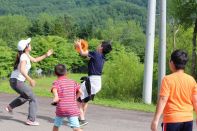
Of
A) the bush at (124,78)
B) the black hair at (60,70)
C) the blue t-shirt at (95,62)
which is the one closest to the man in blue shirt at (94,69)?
the blue t-shirt at (95,62)

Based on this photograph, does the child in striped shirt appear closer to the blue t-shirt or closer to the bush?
the blue t-shirt

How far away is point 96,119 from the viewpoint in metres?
11.0

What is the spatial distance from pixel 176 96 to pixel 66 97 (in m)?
2.42

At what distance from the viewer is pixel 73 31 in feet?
301

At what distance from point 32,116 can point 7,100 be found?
5.23 m

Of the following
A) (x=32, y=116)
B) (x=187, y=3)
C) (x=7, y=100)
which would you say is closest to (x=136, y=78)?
(x=187, y=3)

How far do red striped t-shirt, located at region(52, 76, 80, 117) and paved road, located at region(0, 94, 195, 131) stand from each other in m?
1.75

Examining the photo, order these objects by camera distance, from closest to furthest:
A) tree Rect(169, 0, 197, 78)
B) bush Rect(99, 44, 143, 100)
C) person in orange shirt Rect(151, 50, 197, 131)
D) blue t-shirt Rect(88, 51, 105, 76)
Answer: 1. person in orange shirt Rect(151, 50, 197, 131)
2. blue t-shirt Rect(88, 51, 105, 76)
3. bush Rect(99, 44, 143, 100)
4. tree Rect(169, 0, 197, 78)

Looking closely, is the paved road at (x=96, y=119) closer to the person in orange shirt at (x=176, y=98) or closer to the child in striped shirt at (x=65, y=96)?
the child in striped shirt at (x=65, y=96)

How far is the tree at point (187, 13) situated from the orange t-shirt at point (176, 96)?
49.5 ft

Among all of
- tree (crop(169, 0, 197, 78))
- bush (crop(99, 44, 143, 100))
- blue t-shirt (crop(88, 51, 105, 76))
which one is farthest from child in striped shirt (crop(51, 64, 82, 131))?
tree (crop(169, 0, 197, 78))

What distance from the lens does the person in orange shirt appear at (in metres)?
5.79

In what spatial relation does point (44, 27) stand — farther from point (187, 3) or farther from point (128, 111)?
point (128, 111)

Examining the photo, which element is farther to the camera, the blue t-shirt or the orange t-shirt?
the blue t-shirt
